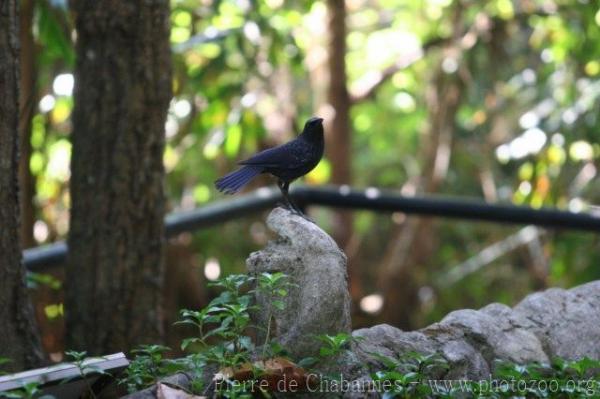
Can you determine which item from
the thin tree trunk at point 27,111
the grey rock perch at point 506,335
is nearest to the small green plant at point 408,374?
the grey rock perch at point 506,335

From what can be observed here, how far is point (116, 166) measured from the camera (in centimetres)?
367

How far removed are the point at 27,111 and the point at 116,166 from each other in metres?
0.99

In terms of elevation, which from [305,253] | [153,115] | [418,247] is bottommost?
[418,247]

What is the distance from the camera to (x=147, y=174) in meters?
3.71

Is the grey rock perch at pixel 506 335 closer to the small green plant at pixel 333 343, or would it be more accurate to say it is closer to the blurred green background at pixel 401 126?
the small green plant at pixel 333 343

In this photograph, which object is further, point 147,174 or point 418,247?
point 418,247

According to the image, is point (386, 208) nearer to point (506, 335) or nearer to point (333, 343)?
point (506, 335)

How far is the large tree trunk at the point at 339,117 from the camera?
21.3 feet

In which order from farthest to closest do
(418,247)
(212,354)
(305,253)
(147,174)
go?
(418,247), (147,174), (305,253), (212,354)

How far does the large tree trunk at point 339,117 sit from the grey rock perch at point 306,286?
12.7ft

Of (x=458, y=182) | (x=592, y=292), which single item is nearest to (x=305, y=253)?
(x=592, y=292)

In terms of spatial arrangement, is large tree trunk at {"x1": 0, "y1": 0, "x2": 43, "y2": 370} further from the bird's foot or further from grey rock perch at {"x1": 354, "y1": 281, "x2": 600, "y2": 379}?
grey rock perch at {"x1": 354, "y1": 281, "x2": 600, "y2": 379}

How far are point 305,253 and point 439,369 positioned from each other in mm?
437

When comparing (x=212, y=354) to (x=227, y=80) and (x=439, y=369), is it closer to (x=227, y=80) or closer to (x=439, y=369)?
(x=439, y=369)
